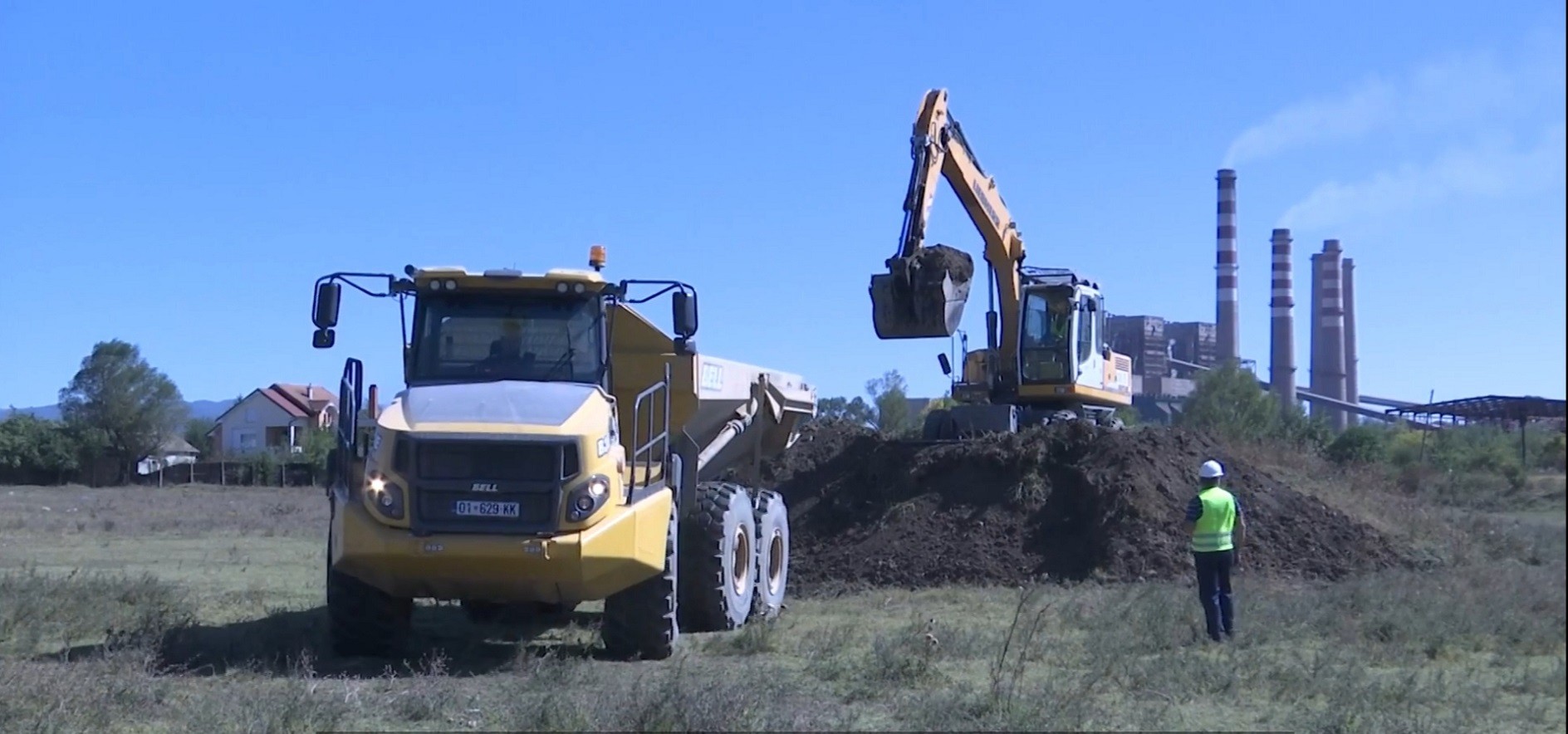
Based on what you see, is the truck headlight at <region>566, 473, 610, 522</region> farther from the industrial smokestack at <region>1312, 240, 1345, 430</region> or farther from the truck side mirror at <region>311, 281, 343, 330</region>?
the industrial smokestack at <region>1312, 240, 1345, 430</region>

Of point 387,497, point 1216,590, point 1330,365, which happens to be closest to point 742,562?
point 1216,590

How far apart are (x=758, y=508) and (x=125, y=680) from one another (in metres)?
6.97

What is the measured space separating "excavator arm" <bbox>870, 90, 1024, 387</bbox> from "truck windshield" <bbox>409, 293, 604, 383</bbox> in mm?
8318

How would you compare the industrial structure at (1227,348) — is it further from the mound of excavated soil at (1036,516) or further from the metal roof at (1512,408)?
the metal roof at (1512,408)

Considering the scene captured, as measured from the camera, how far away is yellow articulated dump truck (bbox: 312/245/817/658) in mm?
10656

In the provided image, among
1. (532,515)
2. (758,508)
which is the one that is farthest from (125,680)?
(758,508)

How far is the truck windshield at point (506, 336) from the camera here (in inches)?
Answer: 466

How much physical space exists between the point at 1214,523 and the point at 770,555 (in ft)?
15.6

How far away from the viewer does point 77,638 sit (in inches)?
494

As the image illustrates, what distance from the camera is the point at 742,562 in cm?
1452

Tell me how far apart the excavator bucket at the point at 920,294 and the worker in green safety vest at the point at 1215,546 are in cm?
667

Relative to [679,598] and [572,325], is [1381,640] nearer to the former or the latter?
[679,598]

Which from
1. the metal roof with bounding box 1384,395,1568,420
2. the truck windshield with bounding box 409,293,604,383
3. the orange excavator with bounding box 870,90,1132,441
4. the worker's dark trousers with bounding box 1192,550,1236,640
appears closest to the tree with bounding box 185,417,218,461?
the orange excavator with bounding box 870,90,1132,441

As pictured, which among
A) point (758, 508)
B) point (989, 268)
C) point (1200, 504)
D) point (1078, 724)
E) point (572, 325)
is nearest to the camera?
point (1078, 724)
